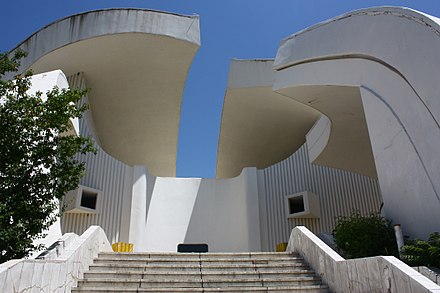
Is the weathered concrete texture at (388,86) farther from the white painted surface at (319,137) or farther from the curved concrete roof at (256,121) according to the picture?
the curved concrete roof at (256,121)

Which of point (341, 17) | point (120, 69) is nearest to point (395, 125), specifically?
point (341, 17)

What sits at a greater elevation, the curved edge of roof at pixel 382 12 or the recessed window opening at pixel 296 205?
the curved edge of roof at pixel 382 12

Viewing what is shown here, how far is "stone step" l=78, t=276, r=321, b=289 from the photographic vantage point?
526cm

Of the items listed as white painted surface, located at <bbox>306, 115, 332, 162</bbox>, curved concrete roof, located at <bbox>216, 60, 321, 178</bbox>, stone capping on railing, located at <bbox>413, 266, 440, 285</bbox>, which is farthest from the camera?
curved concrete roof, located at <bbox>216, 60, 321, 178</bbox>

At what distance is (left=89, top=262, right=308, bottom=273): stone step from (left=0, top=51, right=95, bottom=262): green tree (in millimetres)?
1207

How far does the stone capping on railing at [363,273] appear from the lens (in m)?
3.32

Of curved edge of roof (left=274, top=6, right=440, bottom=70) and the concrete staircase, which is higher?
curved edge of roof (left=274, top=6, right=440, bottom=70)

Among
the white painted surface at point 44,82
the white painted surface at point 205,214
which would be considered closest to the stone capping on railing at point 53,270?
the white painted surface at point 44,82

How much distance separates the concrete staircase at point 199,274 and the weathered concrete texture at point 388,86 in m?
2.37

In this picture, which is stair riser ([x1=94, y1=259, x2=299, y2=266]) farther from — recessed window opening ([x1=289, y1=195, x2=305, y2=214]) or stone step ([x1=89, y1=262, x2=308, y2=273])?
recessed window opening ([x1=289, y1=195, x2=305, y2=214])

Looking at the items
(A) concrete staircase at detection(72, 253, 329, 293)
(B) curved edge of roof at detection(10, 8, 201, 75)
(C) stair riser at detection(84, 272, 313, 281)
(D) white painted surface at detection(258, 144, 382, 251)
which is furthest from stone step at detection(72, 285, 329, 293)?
(B) curved edge of roof at detection(10, 8, 201, 75)

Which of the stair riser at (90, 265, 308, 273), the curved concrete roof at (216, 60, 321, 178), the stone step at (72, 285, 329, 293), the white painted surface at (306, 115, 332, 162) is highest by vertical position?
the curved concrete roof at (216, 60, 321, 178)

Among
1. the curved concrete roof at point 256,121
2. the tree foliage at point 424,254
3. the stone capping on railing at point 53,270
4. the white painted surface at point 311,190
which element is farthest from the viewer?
the curved concrete roof at point 256,121

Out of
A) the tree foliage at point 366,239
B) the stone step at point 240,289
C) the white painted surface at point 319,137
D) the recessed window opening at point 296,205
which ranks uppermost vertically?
the white painted surface at point 319,137
